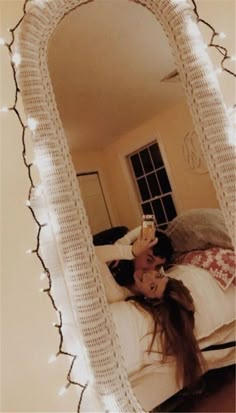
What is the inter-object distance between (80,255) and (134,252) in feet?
0.41

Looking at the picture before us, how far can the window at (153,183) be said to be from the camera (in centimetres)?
83

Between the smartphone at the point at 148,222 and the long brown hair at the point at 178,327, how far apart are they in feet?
0.36

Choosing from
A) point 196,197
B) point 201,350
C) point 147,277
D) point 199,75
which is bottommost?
point 201,350

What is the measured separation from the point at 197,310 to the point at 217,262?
4.2 inches

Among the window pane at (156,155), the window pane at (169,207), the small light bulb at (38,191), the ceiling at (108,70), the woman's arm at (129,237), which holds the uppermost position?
the ceiling at (108,70)

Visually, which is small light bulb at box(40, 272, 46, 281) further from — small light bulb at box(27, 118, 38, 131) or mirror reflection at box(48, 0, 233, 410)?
small light bulb at box(27, 118, 38, 131)

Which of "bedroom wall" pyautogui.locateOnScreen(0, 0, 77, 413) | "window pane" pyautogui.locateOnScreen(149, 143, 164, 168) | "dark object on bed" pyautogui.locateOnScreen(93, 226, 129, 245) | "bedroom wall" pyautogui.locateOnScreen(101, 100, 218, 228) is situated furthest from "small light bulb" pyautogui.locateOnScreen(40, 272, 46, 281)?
"window pane" pyautogui.locateOnScreen(149, 143, 164, 168)

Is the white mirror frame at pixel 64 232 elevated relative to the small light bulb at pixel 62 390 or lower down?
elevated

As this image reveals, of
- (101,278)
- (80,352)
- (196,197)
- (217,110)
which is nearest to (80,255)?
(101,278)

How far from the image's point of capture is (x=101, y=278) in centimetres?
74

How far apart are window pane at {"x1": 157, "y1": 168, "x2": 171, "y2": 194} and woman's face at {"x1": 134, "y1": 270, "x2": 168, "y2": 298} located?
17 centimetres

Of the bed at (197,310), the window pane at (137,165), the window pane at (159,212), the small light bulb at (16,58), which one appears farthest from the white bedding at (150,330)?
the small light bulb at (16,58)

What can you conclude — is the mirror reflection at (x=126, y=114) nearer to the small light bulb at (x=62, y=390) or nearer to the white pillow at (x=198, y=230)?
the white pillow at (x=198, y=230)

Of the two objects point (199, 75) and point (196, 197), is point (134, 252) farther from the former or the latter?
point (199, 75)
